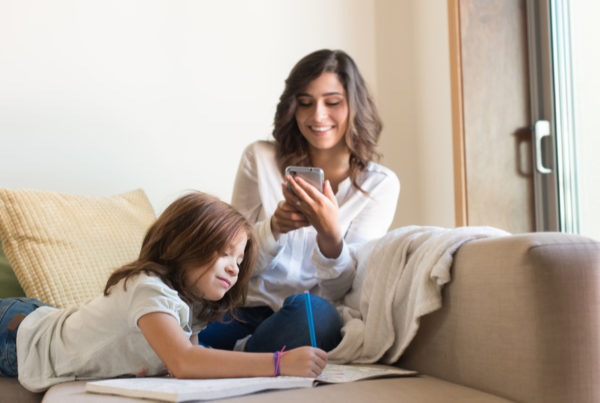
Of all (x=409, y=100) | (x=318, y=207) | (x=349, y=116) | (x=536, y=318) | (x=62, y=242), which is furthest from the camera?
(x=409, y=100)

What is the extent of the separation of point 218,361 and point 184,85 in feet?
4.42

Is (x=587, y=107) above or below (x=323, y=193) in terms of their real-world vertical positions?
above

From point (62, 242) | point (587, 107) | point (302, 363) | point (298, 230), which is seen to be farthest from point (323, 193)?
point (587, 107)

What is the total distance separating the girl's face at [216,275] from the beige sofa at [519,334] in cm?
30

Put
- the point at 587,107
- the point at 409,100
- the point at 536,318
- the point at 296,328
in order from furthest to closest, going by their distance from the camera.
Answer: the point at 409,100 < the point at 587,107 < the point at 296,328 < the point at 536,318

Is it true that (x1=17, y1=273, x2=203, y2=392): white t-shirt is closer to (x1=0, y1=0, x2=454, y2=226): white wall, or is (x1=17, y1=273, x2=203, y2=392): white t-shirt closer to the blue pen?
the blue pen

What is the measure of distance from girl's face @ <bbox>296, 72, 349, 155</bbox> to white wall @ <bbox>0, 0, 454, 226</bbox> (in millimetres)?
534

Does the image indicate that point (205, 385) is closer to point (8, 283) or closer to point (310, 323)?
point (310, 323)

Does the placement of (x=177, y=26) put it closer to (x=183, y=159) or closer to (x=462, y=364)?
(x=183, y=159)

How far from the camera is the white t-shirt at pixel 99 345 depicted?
1165 millimetres

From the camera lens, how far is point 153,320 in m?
1.10

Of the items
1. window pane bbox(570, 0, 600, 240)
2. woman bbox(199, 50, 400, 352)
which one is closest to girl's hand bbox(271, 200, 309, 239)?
woman bbox(199, 50, 400, 352)

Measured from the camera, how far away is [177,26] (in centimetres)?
219

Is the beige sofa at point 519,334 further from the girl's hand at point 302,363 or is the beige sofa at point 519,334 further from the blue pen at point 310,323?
the blue pen at point 310,323
